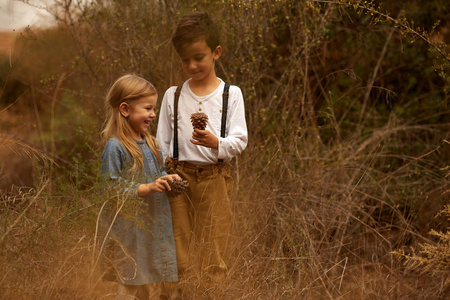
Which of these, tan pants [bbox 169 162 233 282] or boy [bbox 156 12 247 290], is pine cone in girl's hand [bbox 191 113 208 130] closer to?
boy [bbox 156 12 247 290]

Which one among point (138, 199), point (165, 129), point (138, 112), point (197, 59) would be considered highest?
point (197, 59)

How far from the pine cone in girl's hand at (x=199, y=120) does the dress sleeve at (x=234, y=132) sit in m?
0.14

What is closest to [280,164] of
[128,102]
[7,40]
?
[128,102]

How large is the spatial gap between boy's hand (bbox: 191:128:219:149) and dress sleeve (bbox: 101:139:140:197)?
374 mm

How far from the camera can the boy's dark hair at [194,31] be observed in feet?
10.1

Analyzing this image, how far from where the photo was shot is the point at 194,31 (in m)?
3.08

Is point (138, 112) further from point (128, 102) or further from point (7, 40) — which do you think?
point (7, 40)

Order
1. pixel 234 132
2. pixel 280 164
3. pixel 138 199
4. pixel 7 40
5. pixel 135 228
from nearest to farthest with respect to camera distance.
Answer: pixel 138 199 < pixel 135 228 < pixel 234 132 < pixel 7 40 < pixel 280 164

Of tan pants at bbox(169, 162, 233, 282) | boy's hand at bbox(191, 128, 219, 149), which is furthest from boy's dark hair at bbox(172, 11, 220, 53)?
tan pants at bbox(169, 162, 233, 282)

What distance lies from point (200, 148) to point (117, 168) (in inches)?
19.2

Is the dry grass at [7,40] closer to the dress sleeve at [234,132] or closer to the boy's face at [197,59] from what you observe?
the boy's face at [197,59]

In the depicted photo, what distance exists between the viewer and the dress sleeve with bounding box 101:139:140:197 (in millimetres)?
2699

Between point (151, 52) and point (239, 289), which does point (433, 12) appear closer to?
point (151, 52)

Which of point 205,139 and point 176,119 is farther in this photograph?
point 176,119
